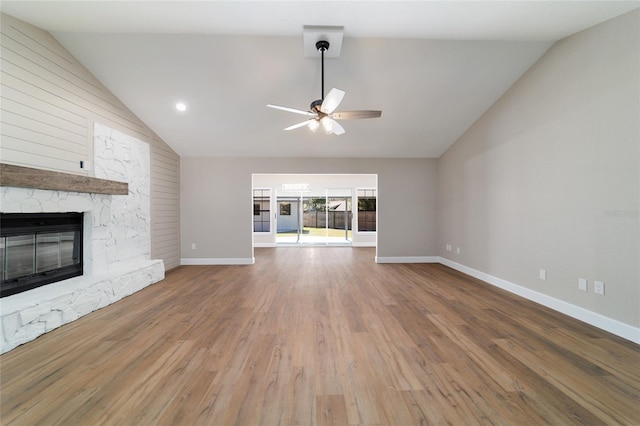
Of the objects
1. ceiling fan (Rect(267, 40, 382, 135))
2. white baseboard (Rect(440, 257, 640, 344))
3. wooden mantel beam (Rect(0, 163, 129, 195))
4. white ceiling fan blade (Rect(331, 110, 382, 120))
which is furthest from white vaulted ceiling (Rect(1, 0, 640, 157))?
white baseboard (Rect(440, 257, 640, 344))

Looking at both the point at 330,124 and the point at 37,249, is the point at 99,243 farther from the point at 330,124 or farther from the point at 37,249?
the point at 330,124

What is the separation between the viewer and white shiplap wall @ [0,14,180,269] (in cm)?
259

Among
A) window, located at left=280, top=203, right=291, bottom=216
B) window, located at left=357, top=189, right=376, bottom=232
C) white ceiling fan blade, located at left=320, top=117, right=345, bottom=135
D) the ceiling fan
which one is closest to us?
the ceiling fan

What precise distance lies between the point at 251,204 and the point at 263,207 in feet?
10.4

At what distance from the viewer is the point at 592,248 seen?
2.71m

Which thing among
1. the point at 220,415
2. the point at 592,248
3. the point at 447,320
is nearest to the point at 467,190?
the point at 592,248

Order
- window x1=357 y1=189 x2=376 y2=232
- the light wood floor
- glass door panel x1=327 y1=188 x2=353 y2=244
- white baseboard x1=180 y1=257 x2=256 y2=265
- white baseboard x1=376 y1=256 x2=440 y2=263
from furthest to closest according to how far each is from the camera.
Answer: glass door panel x1=327 y1=188 x2=353 y2=244 → window x1=357 y1=189 x2=376 y2=232 → white baseboard x1=376 y1=256 x2=440 y2=263 → white baseboard x1=180 y1=257 x2=256 y2=265 → the light wood floor

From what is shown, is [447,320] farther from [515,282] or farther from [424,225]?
[424,225]

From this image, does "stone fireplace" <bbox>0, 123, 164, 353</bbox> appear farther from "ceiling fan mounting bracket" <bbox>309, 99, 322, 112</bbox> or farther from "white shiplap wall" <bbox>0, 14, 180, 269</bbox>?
"ceiling fan mounting bracket" <bbox>309, 99, 322, 112</bbox>

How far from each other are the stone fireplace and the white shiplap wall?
0.92 feet

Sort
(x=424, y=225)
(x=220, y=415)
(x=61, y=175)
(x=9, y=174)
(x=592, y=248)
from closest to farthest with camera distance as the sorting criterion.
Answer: (x=220, y=415) < (x=9, y=174) < (x=592, y=248) < (x=61, y=175) < (x=424, y=225)

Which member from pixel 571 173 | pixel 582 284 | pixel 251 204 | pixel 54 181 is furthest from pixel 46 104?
pixel 582 284

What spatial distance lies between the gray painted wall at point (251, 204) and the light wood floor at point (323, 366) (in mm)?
2366

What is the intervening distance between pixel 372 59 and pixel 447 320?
3.42 metres
